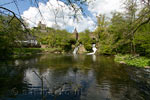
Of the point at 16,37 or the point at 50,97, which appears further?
the point at 50,97

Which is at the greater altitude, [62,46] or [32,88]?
[62,46]

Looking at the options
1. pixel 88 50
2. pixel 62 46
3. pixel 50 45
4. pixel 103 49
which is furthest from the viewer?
pixel 50 45

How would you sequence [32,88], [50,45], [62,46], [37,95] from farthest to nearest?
[50,45], [62,46], [32,88], [37,95]

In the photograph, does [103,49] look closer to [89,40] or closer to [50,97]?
[89,40]

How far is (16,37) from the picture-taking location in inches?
97.1

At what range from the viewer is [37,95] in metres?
4.60

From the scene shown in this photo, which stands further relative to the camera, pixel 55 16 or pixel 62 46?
pixel 62 46

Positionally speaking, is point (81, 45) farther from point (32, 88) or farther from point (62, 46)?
point (32, 88)

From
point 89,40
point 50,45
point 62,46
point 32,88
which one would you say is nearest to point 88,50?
point 89,40

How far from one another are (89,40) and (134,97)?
3116 cm

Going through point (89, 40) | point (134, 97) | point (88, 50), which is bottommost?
point (134, 97)

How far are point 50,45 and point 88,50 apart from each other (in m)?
15.1

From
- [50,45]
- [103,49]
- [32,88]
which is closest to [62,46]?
[50,45]

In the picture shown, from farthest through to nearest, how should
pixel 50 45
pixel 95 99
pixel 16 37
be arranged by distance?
pixel 50 45
pixel 95 99
pixel 16 37
